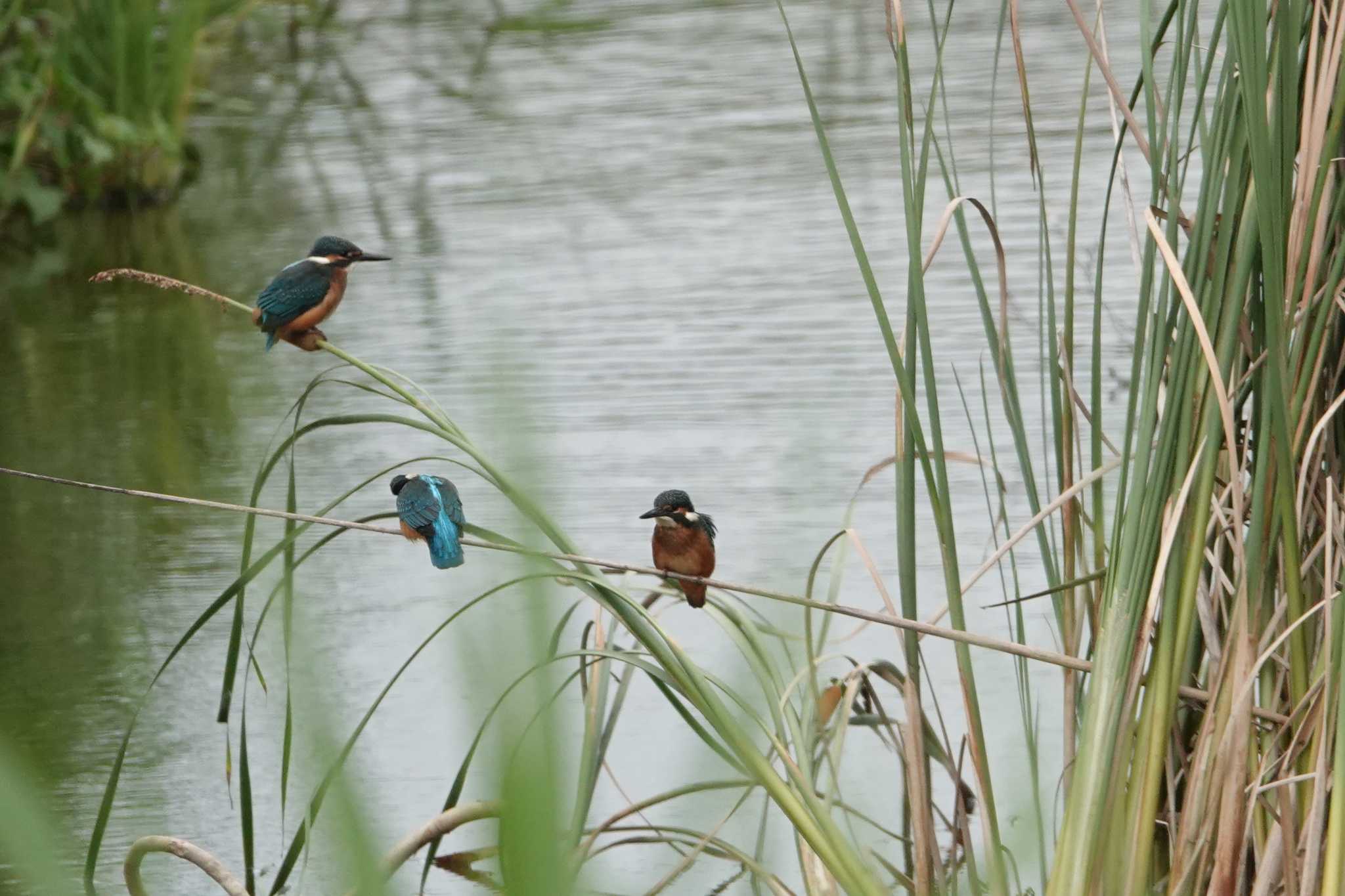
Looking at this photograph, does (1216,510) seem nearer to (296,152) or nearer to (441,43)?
(296,152)

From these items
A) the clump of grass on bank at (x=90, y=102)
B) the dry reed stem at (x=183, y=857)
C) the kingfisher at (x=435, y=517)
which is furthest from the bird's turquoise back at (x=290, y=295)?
the clump of grass on bank at (x=90, y=102)

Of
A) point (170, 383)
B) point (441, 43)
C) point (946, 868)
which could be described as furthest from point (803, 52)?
point (946, 868)

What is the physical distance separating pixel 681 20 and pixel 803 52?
102cm

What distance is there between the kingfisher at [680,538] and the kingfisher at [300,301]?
383mm

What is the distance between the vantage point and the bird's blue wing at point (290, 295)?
6.06ft

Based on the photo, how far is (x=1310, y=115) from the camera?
4.42 feet

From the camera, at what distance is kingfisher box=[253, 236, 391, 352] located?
1.85m

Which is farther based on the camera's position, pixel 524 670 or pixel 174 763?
pixel 174 763

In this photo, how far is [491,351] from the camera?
0.55 metres

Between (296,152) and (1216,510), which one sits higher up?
(1216,510)

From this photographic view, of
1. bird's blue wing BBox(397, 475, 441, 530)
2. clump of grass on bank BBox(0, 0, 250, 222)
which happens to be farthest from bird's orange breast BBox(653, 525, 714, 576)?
clump of grass on bank BBox(0, 0, 250, 222)

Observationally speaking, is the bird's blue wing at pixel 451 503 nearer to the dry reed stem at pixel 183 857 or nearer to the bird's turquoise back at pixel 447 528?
the bird's turquoise back at pixel 447 528

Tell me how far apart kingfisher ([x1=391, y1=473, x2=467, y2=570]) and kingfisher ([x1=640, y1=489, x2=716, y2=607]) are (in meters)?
0.22

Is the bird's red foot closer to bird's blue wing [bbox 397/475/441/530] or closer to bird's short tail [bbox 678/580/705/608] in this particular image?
bird's blue wing [bbox 397/475/441/530]
